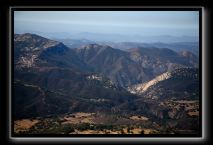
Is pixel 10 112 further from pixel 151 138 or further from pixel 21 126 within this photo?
pixel 151 138

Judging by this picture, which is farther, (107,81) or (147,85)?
(107,81)

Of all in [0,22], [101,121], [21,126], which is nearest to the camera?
[0,22]

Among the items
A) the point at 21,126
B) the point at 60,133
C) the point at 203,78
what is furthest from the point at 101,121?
the point at 203,78

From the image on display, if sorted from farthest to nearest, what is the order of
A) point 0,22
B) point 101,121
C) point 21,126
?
point 101,121 < point 21,126 < point 0,22

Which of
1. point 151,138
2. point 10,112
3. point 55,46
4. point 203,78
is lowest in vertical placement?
point 151,138

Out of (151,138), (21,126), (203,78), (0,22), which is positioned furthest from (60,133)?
(203,78)

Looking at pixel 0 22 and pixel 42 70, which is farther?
pixel 42 70

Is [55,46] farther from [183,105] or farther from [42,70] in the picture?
[183,105]
